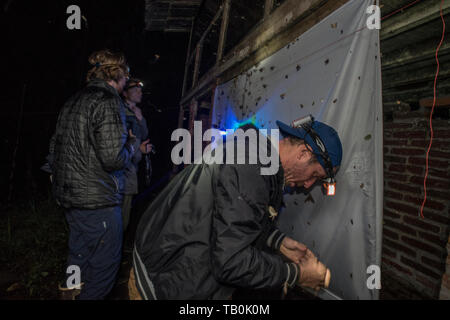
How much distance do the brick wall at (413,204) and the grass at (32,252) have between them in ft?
15.5

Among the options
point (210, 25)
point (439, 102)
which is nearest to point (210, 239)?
point (439, 102)

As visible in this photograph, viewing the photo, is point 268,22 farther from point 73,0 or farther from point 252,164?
point 73,0

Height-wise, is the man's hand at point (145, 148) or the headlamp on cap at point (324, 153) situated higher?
the man's hand at point (145, 148)

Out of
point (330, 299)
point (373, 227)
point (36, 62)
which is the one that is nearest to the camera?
point (373, 227)

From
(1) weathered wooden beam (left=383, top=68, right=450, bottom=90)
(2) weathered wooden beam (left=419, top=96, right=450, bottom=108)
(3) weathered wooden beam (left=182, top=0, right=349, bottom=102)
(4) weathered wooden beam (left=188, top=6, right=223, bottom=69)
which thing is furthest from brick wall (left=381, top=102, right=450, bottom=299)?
(4) weathered wooden beam (left=188, top=6, right=223, bottom=69)

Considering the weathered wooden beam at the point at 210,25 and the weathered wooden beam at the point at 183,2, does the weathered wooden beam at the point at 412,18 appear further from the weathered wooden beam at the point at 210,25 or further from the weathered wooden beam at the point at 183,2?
the weathered wooden beam at the point at 183,2

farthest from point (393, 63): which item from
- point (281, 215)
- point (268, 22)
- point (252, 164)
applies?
point (252, 164)

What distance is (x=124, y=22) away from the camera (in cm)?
917

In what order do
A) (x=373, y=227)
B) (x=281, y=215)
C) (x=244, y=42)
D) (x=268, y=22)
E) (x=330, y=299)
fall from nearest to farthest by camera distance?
(x=373, y=227) → (x=330, y=299) → (x=281, y=215) → (x=268, y=22) → (x=244, y=42)

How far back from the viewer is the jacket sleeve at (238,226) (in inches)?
45.6

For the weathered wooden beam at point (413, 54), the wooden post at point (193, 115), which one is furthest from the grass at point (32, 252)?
the weathered wooden beam at point (413, 54)

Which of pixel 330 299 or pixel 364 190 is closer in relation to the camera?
pixel 364 190

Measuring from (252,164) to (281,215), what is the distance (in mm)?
1529

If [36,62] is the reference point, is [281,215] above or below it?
below
